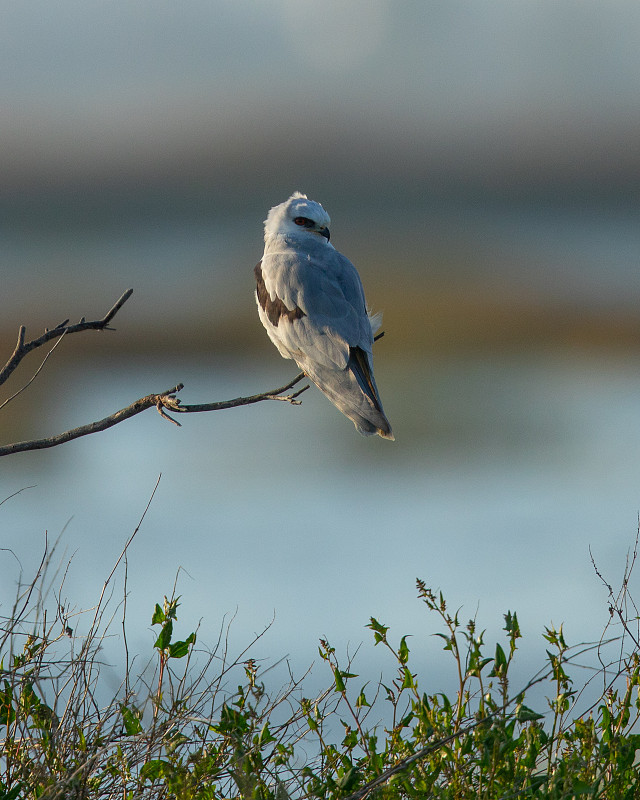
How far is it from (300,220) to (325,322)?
908 millimetres

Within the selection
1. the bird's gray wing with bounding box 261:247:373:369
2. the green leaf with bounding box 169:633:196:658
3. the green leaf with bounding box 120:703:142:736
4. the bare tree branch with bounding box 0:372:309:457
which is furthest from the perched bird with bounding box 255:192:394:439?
the green leaf with bounding box 120:703:142:736

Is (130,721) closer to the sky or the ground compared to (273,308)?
closer to the ground

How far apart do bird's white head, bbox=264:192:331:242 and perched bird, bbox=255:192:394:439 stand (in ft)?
0.48

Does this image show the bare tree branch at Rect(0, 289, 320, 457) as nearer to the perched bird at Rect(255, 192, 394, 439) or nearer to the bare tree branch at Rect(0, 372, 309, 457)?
the bare tree branch at Rect(0, 372, 309, 457)

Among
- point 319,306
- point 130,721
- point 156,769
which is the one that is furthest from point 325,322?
point 156,769

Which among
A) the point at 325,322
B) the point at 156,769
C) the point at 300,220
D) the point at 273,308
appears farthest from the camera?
the point at 300,220

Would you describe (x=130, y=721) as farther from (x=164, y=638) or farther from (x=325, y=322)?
(x=325, y=322)

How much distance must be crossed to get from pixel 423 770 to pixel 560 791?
397 millimetres

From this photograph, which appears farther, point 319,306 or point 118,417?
point 319,306

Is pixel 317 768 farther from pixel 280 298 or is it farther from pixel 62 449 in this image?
pixel 62 449

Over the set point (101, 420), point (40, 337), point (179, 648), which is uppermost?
point (40, 337)

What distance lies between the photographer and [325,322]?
4.14 m

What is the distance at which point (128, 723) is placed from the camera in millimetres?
2850

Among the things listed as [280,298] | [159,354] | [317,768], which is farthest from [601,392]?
[317,768]
